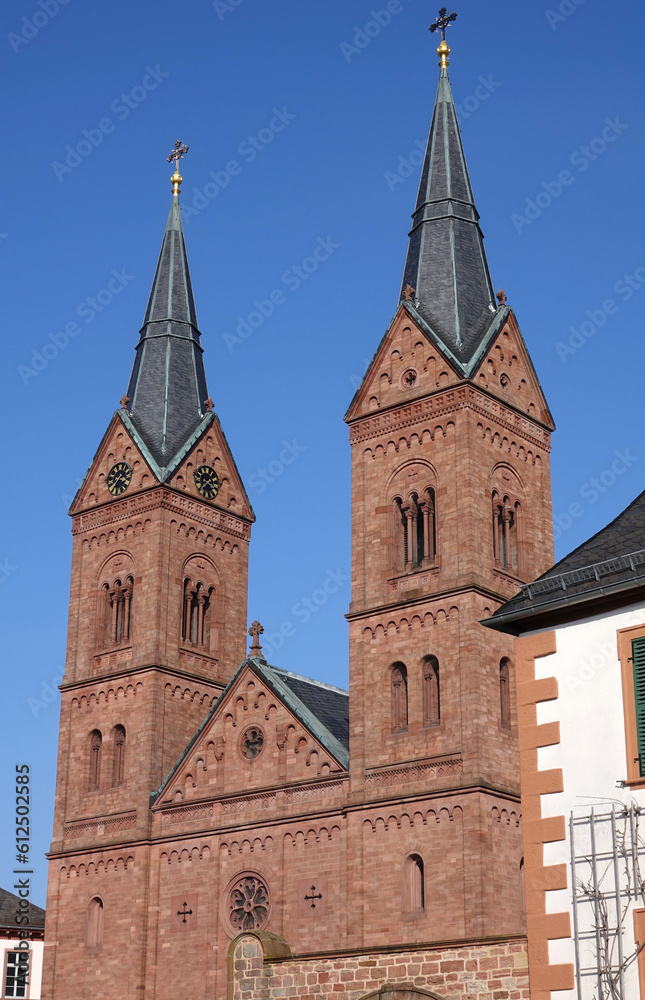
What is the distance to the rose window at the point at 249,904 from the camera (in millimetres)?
43875

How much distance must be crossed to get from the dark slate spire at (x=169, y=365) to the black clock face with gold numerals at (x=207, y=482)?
4.04ft

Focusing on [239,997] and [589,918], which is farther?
[239,997]

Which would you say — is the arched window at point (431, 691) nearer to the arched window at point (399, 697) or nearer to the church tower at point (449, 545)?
the church tower at point (449, 545)

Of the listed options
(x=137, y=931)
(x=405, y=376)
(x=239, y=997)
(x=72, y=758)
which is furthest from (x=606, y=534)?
(x=72, y=758)

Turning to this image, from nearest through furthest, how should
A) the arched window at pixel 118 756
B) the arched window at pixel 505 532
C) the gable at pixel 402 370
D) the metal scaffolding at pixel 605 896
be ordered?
the metal scaffolding at pixel 605 896 < the arched window at pixel 505 532 < the gable at pixel 402 370 < the arched window at pixel 118 756

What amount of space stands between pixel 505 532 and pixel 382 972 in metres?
26.9

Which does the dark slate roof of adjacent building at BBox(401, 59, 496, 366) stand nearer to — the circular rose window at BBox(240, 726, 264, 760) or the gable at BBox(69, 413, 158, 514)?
the gable at BBox(69, 413, 158, 514)

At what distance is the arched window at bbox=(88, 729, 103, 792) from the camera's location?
167ft

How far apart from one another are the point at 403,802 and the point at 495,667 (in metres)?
4.61

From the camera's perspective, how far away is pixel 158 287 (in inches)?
2329

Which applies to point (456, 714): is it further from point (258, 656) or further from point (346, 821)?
point (258, 656)

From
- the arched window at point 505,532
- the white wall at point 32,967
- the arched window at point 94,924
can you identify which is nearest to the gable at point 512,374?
the arched window at point 505,532

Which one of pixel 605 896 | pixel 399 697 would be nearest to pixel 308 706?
pixel 399 697

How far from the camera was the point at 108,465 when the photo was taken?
180 feet
